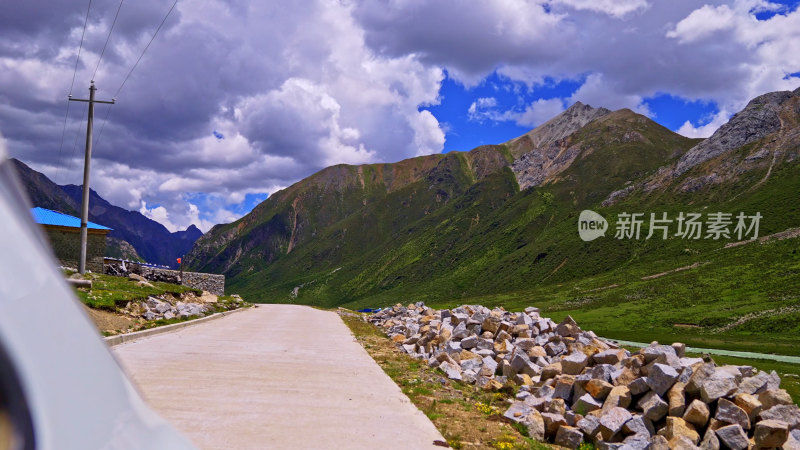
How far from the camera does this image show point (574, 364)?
575 inches

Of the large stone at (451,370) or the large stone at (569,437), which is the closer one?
the large stone at (569,437)

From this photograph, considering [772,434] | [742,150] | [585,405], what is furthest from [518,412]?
[742,150]

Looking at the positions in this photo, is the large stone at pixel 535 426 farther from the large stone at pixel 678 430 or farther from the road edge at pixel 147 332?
the road edge at pixel 147 332

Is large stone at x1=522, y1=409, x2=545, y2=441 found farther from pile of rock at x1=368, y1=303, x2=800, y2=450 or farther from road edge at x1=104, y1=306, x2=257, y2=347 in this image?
road edge at x1=104, y1=306, x2=257, y2=347

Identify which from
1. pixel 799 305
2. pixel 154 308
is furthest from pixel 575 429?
pixel 799 305

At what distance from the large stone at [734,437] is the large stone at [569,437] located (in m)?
2.45

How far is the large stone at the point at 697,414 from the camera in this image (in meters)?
10.0

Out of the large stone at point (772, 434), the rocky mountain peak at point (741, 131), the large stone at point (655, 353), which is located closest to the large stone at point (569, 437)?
the large stone at point (772, 434)

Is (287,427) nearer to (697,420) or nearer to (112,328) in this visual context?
(697,420)

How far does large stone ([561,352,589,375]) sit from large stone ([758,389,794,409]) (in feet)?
15.6

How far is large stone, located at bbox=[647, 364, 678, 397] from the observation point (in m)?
11.2

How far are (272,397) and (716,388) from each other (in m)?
8.75

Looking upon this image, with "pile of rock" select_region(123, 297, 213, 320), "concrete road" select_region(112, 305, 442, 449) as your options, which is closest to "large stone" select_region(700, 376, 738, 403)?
"concrete road" select_region(112, 305, 442, 449)

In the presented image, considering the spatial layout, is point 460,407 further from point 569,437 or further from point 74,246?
point 74,246
